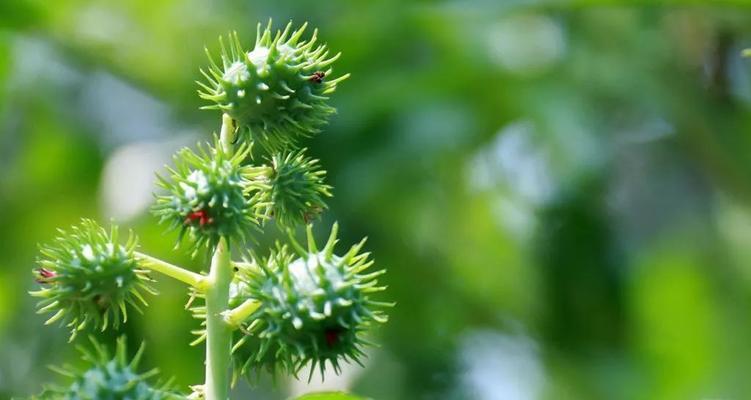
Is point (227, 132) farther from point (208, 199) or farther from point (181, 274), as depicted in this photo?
point (181, 274)

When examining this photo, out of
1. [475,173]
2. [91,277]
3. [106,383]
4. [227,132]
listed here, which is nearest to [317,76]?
[227,132]

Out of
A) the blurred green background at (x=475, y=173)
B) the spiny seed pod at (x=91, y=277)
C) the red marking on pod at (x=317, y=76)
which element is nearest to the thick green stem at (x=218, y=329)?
the spiny seed pod at (x=91, y=277)

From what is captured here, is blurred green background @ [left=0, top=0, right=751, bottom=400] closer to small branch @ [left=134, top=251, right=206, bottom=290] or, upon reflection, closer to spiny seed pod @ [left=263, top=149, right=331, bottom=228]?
spiny seed pod @ [left=263, top=149, right=331, bottom=228]

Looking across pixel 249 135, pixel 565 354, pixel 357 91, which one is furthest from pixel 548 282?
pixel 249 135

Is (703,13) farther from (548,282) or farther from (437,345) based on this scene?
(437,345)

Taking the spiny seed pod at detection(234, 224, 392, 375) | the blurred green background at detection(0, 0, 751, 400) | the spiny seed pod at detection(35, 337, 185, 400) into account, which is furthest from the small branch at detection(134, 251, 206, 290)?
the blurred green background at detection(0, 0, 751, 400)
